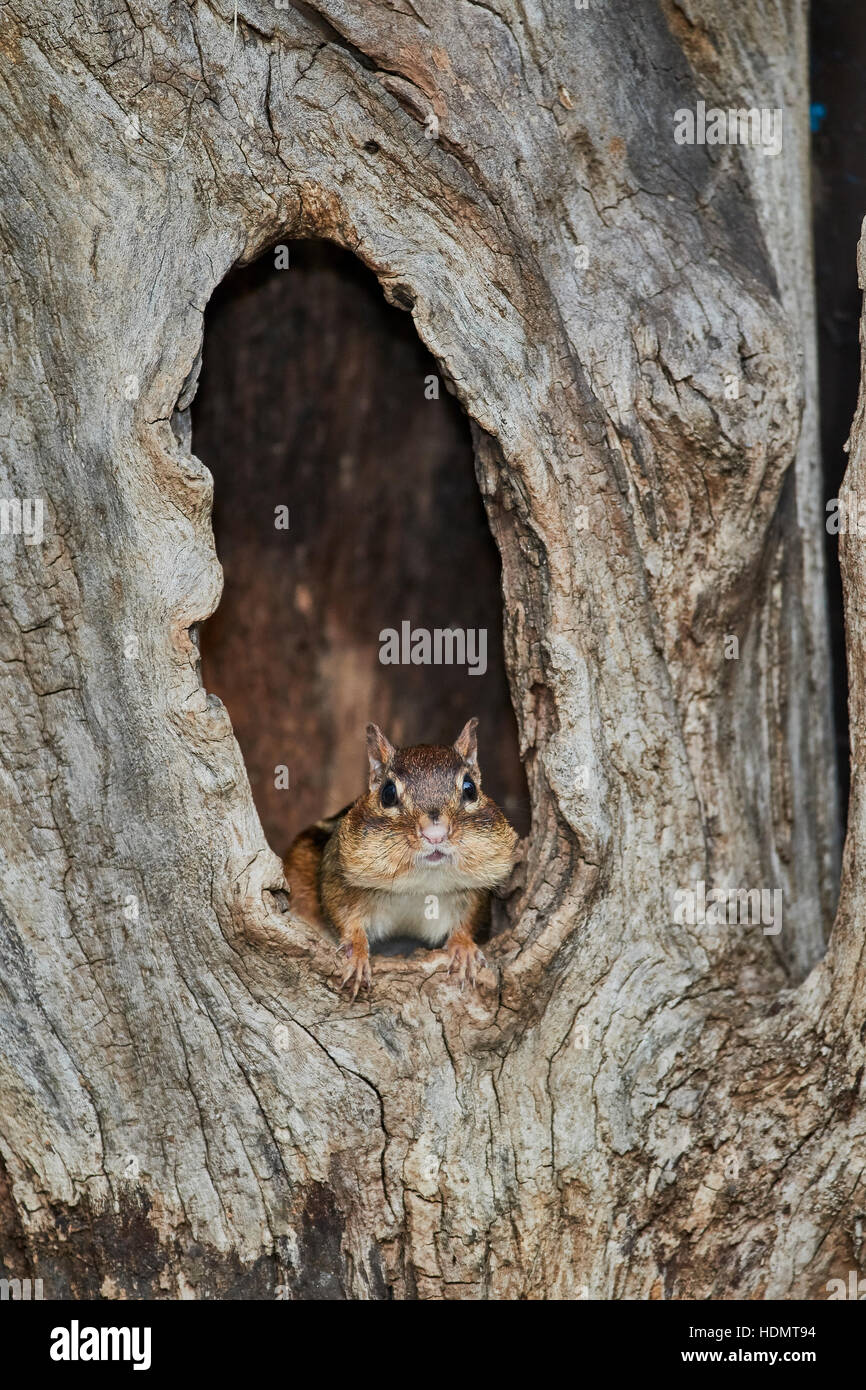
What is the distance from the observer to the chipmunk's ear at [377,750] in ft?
17.7

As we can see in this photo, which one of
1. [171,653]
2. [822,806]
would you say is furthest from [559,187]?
[822,806]

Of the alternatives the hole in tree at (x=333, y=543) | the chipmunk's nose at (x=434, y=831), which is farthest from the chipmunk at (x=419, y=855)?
the hole in tree at (x=333, y=543)

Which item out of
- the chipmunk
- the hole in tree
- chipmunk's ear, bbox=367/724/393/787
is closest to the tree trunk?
the chipmunk

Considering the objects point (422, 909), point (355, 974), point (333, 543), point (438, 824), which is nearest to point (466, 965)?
point (355, 974)

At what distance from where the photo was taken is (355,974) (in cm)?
460

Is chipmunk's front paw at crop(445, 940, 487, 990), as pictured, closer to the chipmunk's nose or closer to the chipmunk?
the chipmunk

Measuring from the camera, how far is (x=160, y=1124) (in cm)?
449

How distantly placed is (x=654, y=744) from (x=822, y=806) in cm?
118

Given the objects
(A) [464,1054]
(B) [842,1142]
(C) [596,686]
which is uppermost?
(C) [596,686]

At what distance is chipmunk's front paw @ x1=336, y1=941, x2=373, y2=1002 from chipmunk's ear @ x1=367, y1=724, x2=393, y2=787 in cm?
94

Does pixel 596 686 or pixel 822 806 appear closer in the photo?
pixel 596 686

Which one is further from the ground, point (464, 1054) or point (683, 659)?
point (683, 659)

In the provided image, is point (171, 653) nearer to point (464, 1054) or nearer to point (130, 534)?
point (130, 534)

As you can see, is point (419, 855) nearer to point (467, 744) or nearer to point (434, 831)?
point (434, 831)
